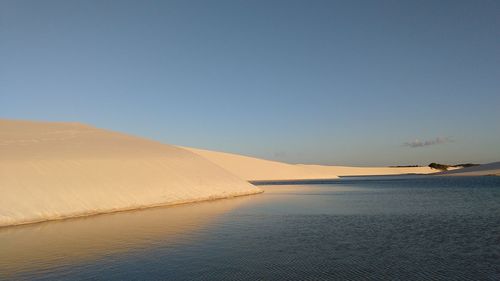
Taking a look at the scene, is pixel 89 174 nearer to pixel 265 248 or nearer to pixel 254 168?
pixel 265 248

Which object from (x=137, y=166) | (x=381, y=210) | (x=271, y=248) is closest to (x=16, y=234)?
(x=271, y=248)

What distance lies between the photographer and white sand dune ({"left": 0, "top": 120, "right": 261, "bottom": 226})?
2359 centimetres

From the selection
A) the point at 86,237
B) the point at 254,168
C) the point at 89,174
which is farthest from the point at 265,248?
the point at 254,168

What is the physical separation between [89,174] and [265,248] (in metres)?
19.4

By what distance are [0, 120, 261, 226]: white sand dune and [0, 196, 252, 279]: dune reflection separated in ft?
6.62

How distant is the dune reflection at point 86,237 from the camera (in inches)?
491

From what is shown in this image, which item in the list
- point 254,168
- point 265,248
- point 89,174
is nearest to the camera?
point 265,248

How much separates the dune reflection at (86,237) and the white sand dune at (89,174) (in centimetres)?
202

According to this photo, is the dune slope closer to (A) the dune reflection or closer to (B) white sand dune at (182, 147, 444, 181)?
(B) white sand dune at (182, 147, 444, 181)

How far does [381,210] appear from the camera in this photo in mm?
23391

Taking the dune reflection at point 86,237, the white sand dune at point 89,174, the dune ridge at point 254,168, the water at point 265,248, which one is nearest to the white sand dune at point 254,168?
the dune ridge at point 254,168

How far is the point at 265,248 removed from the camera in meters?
13.0

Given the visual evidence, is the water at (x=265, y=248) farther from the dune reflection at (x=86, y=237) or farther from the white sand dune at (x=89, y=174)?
the white sand dune at (x=89, y=174)

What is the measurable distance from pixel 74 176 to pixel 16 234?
392 inches
